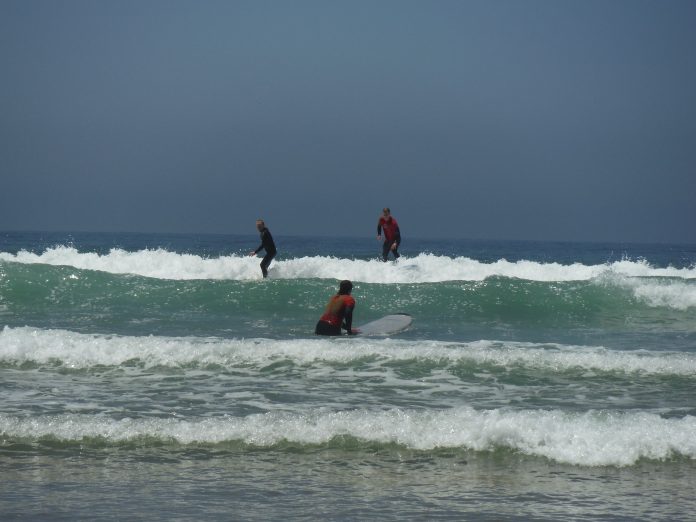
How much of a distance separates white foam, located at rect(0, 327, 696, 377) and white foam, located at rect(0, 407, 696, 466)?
3.17 m

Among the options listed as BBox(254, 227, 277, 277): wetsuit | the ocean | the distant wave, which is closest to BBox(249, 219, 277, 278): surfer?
BBox(254, 227, 277, 277): wetsuit

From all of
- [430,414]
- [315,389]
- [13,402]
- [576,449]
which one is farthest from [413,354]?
[13,402]

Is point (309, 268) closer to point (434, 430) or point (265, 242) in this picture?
point (265, 242)

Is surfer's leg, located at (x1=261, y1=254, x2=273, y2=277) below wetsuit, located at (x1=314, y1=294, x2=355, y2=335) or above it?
above

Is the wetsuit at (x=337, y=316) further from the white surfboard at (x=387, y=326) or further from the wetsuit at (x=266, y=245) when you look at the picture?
the wetsuit at (x=266, y=245)

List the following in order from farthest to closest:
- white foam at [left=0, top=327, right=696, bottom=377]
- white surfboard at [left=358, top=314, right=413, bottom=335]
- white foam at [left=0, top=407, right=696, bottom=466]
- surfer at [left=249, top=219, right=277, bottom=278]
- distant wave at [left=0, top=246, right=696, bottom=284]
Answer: distant wave at [left=0, top=246, right=696, bottom=284] → surfer at [left=249, top=219, right=277, bottom=278] → white surfboard at [left=358, top=314, right=413, bottom=335] → white foam at [left=0, top=327, right=696, bottom=377] → white foam at [left=0, top=407, right=696, bottom=466]

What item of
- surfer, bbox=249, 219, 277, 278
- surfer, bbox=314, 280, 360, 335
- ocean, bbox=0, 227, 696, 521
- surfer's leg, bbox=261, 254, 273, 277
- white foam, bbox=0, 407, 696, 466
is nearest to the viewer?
ocean, bbox=0, 227, 696, 521

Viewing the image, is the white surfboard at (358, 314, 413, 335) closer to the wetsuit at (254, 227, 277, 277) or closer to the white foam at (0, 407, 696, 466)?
the wetsuit at (254, 227, 277, 277)

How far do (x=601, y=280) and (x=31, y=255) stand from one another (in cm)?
1717

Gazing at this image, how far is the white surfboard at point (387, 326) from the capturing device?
1299 centimetres

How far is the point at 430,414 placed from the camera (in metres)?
7.08

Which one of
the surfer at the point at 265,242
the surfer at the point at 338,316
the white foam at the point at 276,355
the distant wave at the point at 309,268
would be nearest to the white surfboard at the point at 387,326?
the surfer at the point at 338,316

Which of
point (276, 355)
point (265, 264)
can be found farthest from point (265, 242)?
point (276, 355)

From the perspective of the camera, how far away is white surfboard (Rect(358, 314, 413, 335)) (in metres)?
13.0
